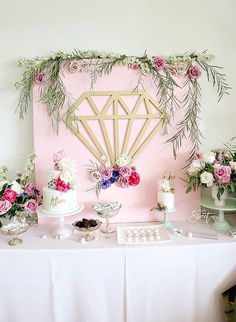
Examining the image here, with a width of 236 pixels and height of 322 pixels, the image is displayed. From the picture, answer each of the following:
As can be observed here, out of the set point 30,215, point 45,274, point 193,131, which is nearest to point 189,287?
point 45,274

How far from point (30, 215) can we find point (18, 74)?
0.93m

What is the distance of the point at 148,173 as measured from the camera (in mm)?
1725

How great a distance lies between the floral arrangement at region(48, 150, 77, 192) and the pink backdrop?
181mm

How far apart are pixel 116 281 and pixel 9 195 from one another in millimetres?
800

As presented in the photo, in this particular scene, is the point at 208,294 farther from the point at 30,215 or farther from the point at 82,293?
the point at 30,215

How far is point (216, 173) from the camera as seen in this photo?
4.91 feet

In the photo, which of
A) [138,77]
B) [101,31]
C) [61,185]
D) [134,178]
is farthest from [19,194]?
[101,31]

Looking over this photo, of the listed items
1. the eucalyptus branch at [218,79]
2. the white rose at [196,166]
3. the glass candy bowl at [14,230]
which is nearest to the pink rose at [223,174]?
the white rose at [196,166]

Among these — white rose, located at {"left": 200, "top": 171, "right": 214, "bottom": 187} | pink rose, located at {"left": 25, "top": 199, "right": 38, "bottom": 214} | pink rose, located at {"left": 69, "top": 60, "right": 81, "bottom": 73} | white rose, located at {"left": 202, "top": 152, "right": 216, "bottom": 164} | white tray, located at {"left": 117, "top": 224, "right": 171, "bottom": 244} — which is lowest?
white tray, located at {"left": 117, "top": 224, "right": 171, "bottom": 244}

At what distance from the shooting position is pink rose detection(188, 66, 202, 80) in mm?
1624

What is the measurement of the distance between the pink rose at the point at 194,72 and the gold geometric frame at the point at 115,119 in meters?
0.28

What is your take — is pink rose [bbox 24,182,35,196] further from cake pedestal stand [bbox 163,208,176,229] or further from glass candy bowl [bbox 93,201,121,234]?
cake pedestal stand [bbox 163,208,176,229]

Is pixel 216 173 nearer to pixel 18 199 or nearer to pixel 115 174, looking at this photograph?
pixel 115 174

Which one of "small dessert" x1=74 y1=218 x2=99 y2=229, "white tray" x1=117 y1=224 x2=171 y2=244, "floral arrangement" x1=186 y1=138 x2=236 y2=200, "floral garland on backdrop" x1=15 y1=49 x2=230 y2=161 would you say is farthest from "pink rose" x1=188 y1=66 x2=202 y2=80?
"small dessert" x1=74 y1=218 x2=99 y2=229
